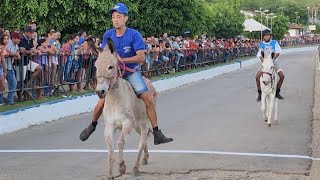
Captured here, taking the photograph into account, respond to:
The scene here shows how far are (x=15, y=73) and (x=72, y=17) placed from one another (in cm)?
1626

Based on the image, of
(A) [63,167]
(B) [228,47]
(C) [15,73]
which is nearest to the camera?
(A) [63,167]

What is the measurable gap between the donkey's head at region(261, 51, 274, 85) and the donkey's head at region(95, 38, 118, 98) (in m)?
6.90

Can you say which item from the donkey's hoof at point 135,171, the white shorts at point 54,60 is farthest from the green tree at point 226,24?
the donkey's hoof at point 135,171

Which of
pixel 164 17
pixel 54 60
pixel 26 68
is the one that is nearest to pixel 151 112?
pixel 26 68

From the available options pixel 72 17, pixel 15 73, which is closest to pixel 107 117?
pixel 15 73

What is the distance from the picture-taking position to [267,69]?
14.2m

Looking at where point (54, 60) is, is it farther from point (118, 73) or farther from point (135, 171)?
point (118, 73)

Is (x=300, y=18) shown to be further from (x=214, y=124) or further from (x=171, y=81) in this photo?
(x=214, y=124)

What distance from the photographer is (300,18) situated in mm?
163375

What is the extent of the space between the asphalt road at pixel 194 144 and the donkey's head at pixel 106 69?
1523mm

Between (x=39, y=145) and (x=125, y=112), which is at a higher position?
(x=125, y=112)

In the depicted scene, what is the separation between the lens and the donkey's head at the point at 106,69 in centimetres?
759

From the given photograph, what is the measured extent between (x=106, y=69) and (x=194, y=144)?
13.0ft

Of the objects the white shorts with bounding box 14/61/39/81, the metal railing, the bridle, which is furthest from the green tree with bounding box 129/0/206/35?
the bridle
